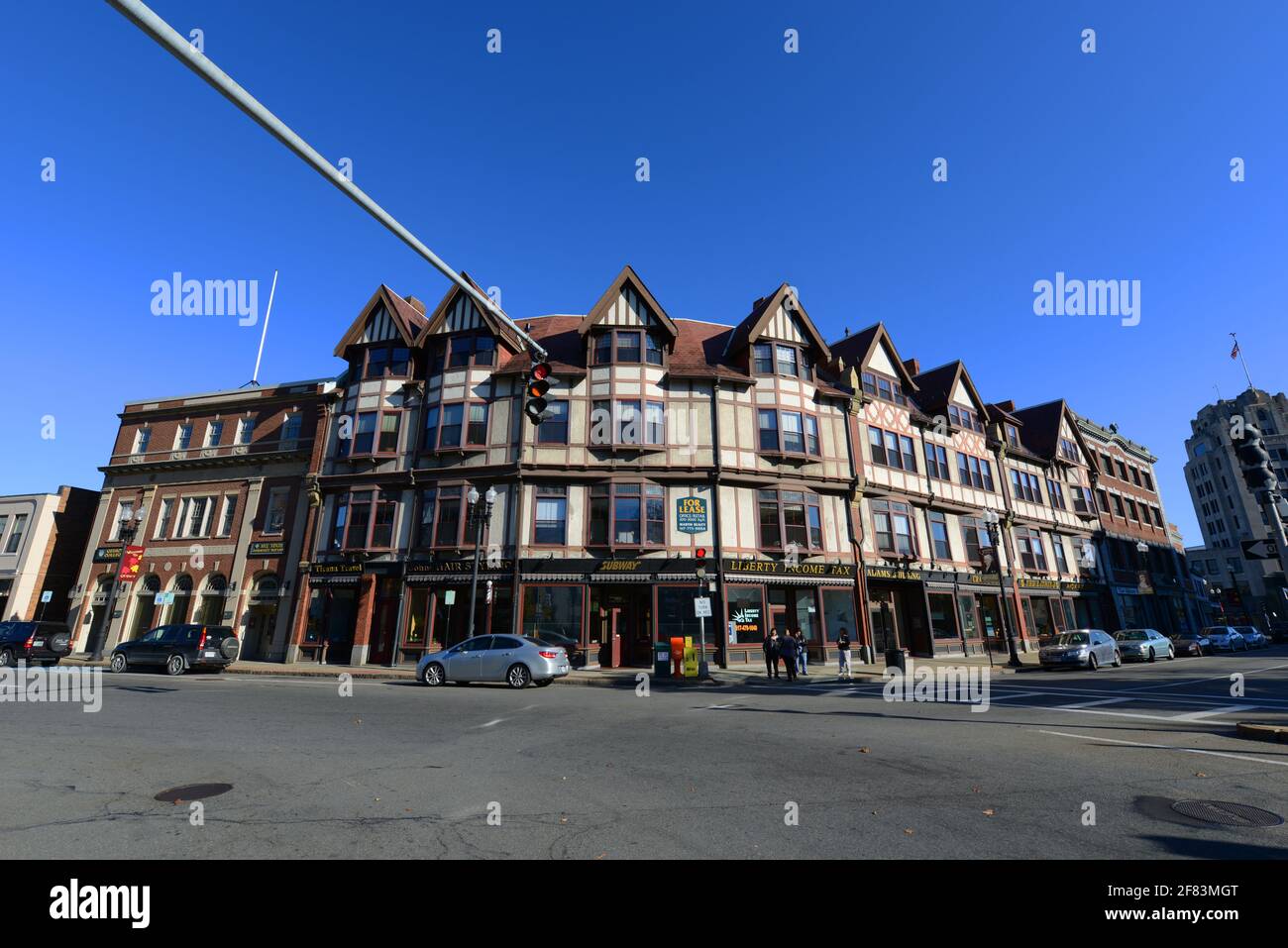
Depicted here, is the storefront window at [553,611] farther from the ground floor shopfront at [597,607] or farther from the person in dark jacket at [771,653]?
the person in dark jacket at [771,653]

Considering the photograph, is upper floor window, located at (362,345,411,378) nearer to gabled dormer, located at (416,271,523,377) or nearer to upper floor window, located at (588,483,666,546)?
gabled dormer, located at (416,271,523,377)

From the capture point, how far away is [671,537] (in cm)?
2556

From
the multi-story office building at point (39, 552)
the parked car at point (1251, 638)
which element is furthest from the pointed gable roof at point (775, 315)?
the multi-story office building at point (39, 552)

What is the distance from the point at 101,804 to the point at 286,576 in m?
26.8

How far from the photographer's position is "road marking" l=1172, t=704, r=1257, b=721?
10.6 m

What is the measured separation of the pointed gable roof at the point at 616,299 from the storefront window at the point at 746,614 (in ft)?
41.8

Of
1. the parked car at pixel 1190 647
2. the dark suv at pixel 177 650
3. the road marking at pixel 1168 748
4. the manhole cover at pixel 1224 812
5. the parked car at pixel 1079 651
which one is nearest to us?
the manhole cover at pixel 1224 812

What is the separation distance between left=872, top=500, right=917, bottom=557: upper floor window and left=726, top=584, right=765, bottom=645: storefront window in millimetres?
7265

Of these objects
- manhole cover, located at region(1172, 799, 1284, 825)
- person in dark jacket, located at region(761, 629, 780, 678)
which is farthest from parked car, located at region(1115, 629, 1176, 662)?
manhole cover, located at region(1172, 799, 1284, 825)

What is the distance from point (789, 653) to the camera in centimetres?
1998

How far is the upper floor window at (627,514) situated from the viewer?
25.4 metres

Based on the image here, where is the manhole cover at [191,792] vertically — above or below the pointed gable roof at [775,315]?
below
